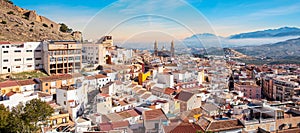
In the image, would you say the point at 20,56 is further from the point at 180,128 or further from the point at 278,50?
the point at 278,50

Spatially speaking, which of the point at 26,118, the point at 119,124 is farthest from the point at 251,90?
the point at 26,118

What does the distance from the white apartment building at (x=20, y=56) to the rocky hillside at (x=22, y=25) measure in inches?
99.2

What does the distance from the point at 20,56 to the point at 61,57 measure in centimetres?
137

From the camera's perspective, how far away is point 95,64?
965 cm

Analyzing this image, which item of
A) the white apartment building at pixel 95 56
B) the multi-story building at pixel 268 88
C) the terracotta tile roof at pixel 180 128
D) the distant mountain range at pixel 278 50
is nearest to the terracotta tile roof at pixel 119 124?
the terracotta tile roof at pixel 180 128

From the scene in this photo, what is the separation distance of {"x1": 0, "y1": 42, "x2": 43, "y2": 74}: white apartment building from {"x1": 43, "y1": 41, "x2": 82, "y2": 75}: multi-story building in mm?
307

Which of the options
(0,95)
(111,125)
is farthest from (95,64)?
(111,125)

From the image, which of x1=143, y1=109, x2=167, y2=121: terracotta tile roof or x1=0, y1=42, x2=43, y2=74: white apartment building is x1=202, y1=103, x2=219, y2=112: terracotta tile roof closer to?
x1=143, y1=109, x2=167, y2=121: terracotta tile roof

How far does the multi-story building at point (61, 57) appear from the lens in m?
9.51

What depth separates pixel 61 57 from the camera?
9.69 meters

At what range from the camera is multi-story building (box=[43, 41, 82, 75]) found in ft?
31.2

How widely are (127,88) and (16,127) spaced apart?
2.42 meters

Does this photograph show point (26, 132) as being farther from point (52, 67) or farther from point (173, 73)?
point (52, 67)

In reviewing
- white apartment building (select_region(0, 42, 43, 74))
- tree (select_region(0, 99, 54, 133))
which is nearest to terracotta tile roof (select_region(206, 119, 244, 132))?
tree (select_region(0, 99, 54, 133))
